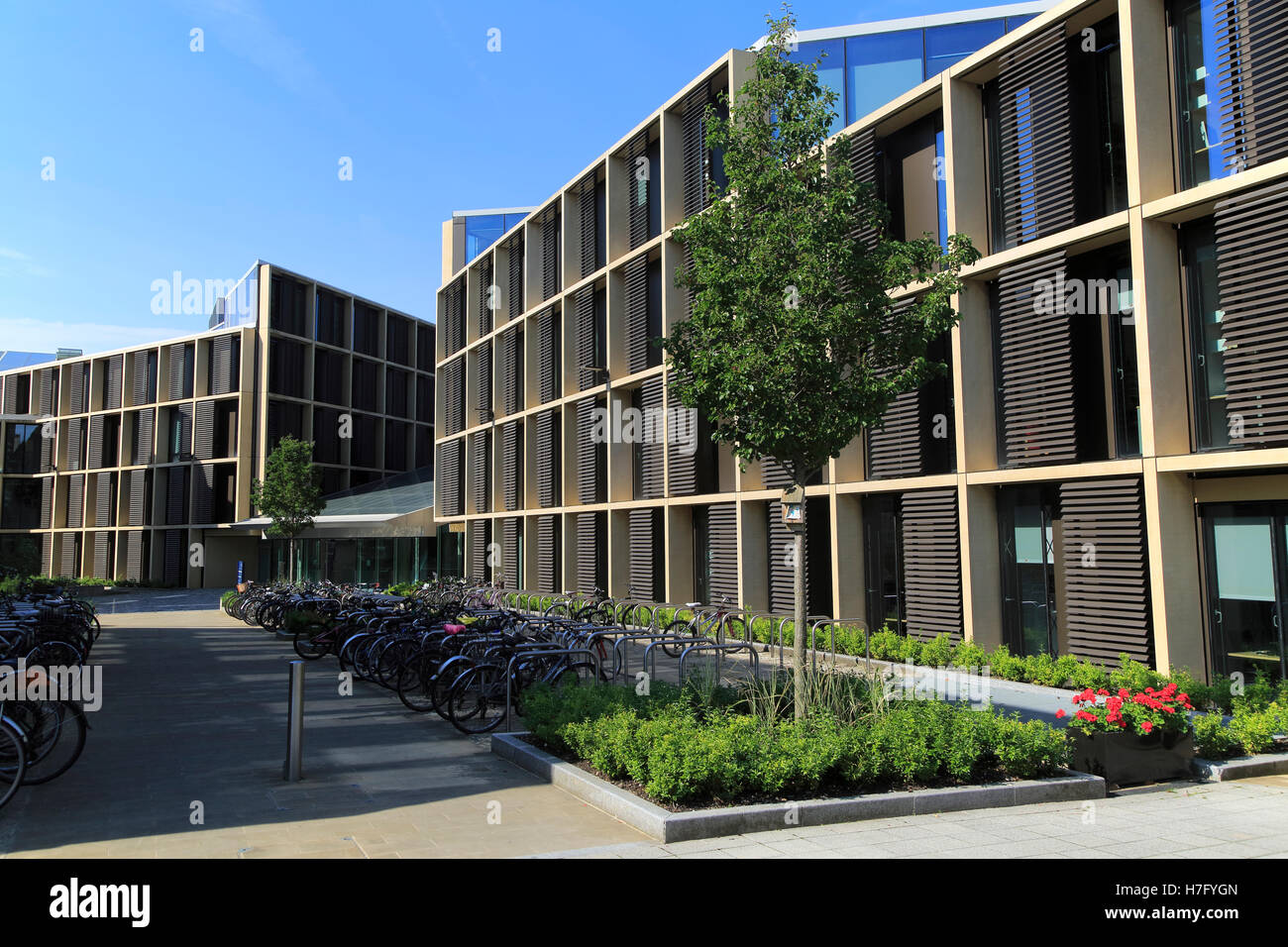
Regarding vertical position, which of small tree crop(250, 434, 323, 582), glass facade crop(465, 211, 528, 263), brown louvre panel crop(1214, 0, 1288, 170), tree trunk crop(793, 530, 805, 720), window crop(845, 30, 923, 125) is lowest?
tree trunk crop(793, 530, 805, 720)

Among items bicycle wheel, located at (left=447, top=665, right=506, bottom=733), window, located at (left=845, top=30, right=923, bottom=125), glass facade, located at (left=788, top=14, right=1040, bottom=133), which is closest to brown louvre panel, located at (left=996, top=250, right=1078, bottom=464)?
bicycle wheel, located at (left=447, top=665, right=506, bottom=733)

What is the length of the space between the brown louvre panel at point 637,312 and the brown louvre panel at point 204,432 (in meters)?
32.3

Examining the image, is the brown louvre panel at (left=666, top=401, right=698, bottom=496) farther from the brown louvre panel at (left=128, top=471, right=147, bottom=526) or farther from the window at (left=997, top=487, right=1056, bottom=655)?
the brown louvre panel at (left=128, top=471, right=147, bottom=526)

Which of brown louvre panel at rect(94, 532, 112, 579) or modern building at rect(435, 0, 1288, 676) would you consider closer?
modern building at rect(435, 0, 1288, 676)

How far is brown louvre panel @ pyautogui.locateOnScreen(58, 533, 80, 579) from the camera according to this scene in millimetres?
55406

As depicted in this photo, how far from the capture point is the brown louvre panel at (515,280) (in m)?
33.6

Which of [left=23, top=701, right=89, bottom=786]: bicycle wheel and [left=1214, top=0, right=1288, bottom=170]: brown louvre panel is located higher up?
[left=1214, top=0, right=1288, bottom=170]: brown louvre panel

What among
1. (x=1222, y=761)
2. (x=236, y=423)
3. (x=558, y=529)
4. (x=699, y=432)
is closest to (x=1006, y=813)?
(x=1222, y=761)

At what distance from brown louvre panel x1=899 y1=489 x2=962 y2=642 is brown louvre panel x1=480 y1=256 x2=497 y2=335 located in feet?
77.4

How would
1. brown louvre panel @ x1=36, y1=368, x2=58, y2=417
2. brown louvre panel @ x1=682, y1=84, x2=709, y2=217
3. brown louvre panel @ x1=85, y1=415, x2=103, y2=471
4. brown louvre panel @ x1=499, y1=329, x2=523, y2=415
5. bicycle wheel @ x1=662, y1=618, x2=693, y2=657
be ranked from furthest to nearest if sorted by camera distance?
brown louvre panel @ x1=36, y1=368, x2=58, y2=417 → brown louvre panel @ x1=85, y1=415, x2=103, y2=471 → brown louvre panel @ x1=499, y1=329, x2=523, y2=415 → brown louvre panel @ x1=682, y1=84, x2=709, y2=217 → bicycle wheel @ x1=662, y1=618, x2=693, y2=657

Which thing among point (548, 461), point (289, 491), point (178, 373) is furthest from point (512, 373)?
point (178, 373)

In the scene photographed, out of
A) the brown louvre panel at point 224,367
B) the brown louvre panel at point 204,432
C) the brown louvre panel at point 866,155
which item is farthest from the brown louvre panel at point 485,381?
the brown louvre panel at point 866,155

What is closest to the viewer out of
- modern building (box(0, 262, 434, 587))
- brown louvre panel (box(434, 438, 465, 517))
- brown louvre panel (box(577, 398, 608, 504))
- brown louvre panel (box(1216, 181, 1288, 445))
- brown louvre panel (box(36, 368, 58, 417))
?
brown louvre panel (box(1216, 181, 1288, 445))

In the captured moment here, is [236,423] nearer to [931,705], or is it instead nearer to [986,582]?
[986,582]
